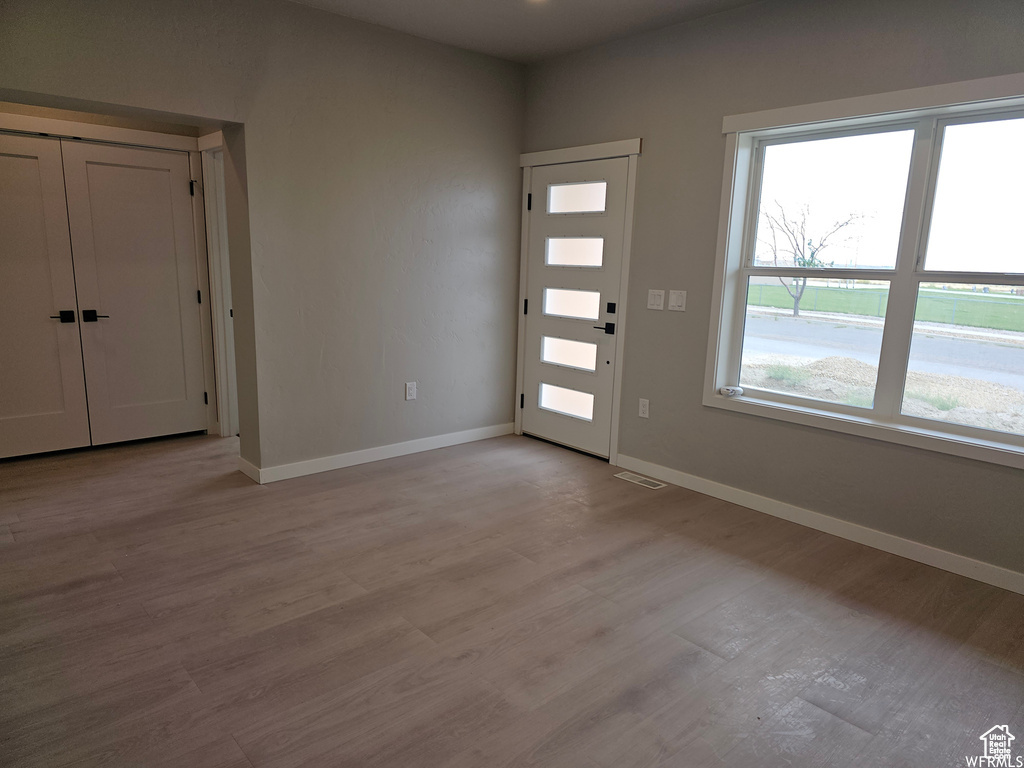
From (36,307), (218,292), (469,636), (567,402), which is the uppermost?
(218,292)

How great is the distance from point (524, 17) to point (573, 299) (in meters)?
1.83

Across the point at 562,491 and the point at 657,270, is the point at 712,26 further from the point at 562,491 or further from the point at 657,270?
the point at 562,491

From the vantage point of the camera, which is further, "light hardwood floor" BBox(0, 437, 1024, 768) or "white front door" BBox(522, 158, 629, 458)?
"white front door" BBox(522, 158, 629, 458)

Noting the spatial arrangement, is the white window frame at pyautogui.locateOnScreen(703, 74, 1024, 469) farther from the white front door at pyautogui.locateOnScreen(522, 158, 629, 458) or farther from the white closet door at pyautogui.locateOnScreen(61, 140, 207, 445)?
the white closet door at pyautogui.locateOnScreen(61, 140, 207, 445)

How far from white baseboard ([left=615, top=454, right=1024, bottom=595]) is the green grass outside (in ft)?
3.58

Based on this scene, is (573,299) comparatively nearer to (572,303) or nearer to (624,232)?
(572,303)

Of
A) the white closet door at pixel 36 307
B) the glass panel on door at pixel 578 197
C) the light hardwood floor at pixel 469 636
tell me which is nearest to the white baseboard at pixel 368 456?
the light hardwood floor at pixel 469 636

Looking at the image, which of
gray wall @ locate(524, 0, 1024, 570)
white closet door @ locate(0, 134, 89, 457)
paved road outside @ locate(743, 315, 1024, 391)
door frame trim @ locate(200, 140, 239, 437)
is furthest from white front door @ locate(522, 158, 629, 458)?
white closet door @ locate(0, 134, 89, 457)

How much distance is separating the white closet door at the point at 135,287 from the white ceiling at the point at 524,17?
1.83 m

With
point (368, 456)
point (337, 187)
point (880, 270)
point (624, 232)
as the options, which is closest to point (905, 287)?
point (880, 270)

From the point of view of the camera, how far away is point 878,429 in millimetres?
3105

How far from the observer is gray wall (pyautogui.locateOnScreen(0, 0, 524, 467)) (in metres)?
A: 3.09

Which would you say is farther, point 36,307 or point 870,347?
point 36,307

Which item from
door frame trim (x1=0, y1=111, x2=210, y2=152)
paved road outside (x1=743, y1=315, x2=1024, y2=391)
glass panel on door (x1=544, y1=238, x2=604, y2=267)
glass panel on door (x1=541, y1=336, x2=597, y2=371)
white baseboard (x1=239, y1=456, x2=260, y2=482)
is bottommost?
white baseboard (x1=239, y1=456, x2=260, y2=482)
